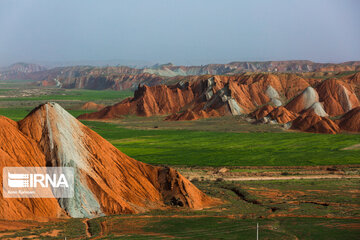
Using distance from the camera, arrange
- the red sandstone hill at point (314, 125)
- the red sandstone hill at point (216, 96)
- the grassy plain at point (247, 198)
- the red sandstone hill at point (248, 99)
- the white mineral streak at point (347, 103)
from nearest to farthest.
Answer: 1. the grassy plain at point (247, 198)
2. the red sandstone hill at point (314, 125)
3. the red sandstone hill at point (248, 99)
4. the white mineral streak at point (347, 103)
5. the red sandstone hill at point (216, 96)

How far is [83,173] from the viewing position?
4209cm

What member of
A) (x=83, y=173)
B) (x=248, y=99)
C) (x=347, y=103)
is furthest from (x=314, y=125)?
(x=83, y=173)

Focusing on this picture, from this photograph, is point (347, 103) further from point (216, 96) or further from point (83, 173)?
point (83, 173)

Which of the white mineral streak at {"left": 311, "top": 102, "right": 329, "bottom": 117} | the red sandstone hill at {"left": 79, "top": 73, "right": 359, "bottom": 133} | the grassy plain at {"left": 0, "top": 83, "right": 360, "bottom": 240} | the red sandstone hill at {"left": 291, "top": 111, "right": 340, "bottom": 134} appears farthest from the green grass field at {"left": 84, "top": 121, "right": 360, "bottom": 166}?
the white mineral streak at {"left": 311, "top": 102, "right": 329, "bottom": 117}

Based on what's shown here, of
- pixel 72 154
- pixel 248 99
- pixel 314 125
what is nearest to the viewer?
pixel 72 154

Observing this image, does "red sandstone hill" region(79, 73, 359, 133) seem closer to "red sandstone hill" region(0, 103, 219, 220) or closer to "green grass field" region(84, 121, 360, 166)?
"green grass field" region(84, 121, 360, 166)

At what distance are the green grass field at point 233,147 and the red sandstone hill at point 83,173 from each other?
83.6 ft

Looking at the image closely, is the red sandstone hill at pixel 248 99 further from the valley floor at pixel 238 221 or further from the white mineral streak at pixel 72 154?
the white mineral streak at pixel 72 154

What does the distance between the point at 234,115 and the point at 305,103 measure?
75.1 feet

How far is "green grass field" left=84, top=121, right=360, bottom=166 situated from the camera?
76.4 meters

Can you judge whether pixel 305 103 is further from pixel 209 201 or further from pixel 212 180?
pixel 209 201
